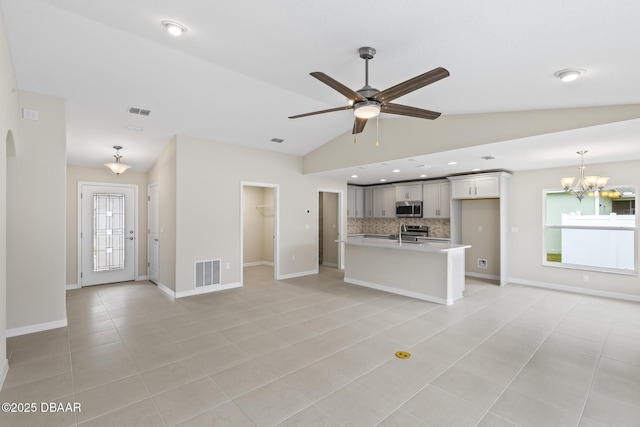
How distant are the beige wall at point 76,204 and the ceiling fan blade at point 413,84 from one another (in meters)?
6.14

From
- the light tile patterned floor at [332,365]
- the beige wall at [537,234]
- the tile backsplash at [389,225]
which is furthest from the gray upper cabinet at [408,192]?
the light tile patterned floor at [332,365]

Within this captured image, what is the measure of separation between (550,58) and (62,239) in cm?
553

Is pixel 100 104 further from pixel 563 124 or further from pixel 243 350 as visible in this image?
pixel 563 124

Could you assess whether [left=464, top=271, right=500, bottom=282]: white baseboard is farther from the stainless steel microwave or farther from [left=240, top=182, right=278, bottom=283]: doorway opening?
[left=240, top=182, right=278, bottom=283]: doorway opening

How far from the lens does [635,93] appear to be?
111 inches

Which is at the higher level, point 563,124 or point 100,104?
point 100,104

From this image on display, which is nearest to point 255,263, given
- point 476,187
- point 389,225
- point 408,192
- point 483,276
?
point 389,225

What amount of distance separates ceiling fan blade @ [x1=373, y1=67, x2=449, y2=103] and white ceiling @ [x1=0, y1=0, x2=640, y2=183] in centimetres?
39

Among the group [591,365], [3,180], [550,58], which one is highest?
[550,58]

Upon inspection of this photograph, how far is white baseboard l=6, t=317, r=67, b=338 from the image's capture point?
361 cm

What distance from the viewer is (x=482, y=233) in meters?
7.18

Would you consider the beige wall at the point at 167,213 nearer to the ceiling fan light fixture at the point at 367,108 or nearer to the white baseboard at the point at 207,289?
the white baseboard at the point at 207,289

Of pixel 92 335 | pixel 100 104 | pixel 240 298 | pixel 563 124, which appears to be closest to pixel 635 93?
pixel 563 124

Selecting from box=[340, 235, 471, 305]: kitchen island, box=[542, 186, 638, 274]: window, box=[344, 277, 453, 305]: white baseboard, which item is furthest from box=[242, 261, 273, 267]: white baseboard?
box=[542, 186, 638, 274]: window
